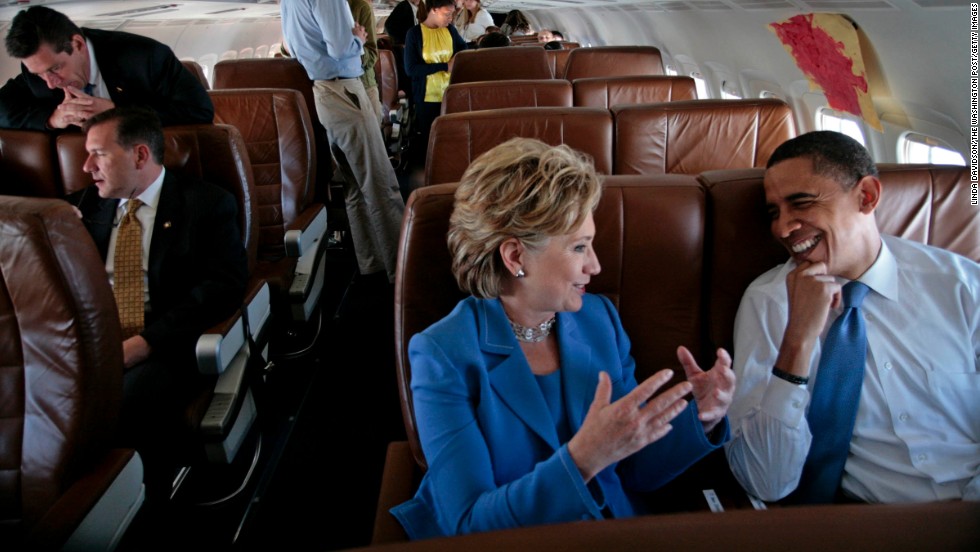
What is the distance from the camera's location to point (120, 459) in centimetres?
166

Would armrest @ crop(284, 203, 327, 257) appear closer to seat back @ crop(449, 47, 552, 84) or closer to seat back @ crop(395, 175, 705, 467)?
seat back @ crop(395, 175, 705, 467)

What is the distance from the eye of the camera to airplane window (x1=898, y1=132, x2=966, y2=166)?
2938mm

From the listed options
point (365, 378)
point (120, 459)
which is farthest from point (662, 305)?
point (365, 378)

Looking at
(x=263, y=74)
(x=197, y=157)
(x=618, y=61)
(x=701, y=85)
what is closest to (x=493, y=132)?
(x=197, y=157)

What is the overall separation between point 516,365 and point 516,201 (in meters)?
0.37

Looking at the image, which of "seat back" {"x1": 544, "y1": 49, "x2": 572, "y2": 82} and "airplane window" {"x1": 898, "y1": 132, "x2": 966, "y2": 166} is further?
"seat back" {"x1": 544, "y1": 49, "x2": 572, "y2": 82}

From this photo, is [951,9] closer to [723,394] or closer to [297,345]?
[723,394]

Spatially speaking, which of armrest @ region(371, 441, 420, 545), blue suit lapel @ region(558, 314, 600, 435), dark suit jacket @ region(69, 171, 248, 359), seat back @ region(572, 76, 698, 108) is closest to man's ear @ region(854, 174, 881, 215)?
blue suit lapel @ region(558, 314, 600, 435)

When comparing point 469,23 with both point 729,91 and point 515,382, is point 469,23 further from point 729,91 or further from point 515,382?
point 515,382

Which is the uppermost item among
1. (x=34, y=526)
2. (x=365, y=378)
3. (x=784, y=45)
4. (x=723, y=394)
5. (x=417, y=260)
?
(x=784, y=45)

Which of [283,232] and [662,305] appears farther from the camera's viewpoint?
[283,232]

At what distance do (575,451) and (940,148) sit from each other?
9.44 feet

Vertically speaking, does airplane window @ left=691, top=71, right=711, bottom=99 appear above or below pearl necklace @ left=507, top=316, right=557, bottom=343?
below

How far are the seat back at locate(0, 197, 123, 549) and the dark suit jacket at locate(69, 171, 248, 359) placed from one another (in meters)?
0.81
